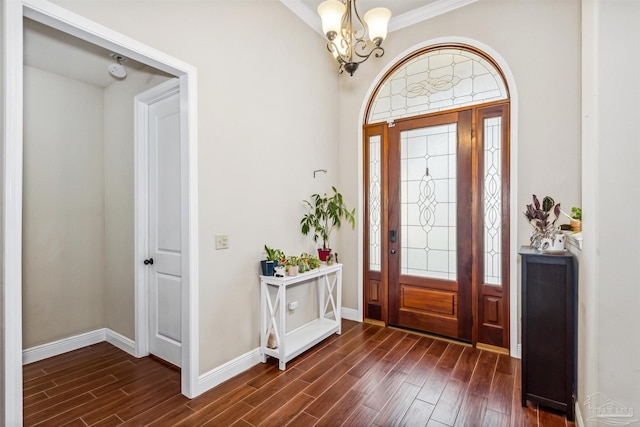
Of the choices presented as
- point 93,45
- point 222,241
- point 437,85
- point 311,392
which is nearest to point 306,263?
point 222,241

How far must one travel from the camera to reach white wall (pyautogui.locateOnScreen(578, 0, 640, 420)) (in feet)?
4.32

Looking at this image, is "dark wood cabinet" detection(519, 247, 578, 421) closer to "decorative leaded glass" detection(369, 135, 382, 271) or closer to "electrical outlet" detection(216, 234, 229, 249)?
"decorative leaded glass" detection(369, 135, 382, 271)

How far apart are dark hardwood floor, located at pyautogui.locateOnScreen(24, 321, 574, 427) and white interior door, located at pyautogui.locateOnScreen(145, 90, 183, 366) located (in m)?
0.26

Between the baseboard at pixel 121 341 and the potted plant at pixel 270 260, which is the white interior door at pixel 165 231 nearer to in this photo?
the baseboard at pixel 121 341

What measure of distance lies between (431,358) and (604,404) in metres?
1.44

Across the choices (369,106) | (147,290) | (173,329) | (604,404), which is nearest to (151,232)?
(147,290)

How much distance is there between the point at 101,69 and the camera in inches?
115

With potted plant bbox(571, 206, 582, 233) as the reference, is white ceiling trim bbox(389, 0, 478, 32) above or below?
above

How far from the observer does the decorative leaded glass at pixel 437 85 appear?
2945mm

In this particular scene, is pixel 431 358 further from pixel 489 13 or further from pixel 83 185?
pixel 83 185

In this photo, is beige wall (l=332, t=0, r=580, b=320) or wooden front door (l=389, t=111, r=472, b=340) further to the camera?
wooden front door (l=389, t=111, r=472, b=340)

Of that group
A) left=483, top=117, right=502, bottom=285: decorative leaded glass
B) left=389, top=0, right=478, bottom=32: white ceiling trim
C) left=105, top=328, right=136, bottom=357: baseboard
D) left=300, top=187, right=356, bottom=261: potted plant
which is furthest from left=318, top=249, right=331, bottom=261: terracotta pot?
left=389, top=0, right=478, bottom=32: white ceiling trim

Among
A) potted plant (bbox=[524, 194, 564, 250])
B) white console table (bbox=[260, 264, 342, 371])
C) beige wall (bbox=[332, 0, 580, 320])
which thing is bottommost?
white console table (bbox=[260, 264, 342, 371])

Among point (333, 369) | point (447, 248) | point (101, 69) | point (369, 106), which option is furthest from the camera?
point (369, 106)
